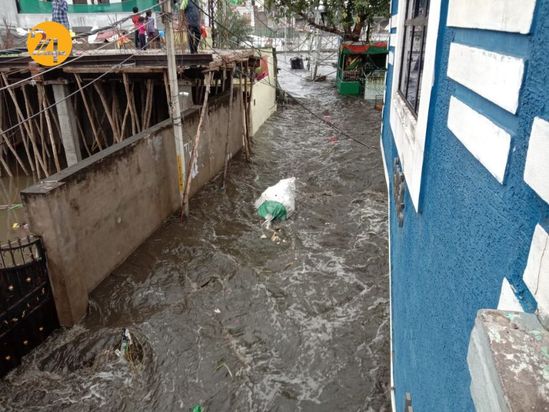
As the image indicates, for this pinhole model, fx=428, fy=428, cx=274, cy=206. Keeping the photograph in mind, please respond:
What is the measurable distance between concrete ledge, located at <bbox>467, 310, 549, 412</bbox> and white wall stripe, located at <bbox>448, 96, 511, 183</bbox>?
1.87 feet

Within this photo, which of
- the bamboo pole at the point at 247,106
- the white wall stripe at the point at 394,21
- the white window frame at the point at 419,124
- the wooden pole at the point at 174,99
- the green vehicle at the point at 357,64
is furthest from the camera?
the green vehicle at the point at 357,64

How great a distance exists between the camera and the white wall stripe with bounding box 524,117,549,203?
1088 millimetres

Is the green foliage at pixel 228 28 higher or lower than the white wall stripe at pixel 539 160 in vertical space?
higher

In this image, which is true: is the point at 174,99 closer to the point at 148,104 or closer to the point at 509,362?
the point at 148,104

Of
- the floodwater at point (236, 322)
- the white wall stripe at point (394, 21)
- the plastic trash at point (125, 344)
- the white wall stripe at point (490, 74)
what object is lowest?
the floodwater at point (236, 322)

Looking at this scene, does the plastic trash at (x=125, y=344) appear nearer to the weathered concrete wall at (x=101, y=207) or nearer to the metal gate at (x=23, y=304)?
the weathered concrete wall at (x=101, y=207)

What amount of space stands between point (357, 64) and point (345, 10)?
3.09 meters

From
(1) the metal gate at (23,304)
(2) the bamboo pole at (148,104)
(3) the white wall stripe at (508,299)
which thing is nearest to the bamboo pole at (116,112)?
(2) the bamboo pole at (148,104)

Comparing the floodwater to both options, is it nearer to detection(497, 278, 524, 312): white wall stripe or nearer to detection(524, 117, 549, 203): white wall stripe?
detection(497, 278, 524, 312): white wall stripe

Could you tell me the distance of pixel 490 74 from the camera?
1561 millimetres

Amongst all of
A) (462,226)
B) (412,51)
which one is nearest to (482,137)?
(462,226)

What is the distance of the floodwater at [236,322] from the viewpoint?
199 inches

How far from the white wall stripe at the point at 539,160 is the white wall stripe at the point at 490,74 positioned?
20 cm

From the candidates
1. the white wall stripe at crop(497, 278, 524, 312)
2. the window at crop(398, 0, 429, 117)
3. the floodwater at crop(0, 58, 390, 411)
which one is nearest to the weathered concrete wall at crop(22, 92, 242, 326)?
the floodwater at crop(0, 58, 390, 411)
